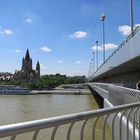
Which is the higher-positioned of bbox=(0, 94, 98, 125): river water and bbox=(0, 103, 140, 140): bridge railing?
bbox=(0, 103, 140, 140): bridge railing

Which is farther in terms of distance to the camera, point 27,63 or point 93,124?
point 27,63

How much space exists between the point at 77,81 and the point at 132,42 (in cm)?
17792

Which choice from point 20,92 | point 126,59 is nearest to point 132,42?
point 126,59

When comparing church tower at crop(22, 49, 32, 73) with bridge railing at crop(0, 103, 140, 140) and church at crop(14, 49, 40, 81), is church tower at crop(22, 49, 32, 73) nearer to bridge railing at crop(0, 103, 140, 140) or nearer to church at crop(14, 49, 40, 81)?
church at crop(14, 49, 40, 81)

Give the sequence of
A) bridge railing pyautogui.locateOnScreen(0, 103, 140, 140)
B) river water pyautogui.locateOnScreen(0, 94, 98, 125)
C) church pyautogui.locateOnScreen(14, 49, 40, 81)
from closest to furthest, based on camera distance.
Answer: bridge railing pyautogui.locateOnScreen(0, 103, 140, 140), river water pyautogui.locateOnScreen(0, 94, 98, 125), church pyautogui.locateOnScreen(14, 49, 40, 81)

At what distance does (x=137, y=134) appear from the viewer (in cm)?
504

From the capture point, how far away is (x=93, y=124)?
3566mm

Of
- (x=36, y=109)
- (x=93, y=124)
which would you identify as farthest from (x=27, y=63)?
(x=93, y=124)

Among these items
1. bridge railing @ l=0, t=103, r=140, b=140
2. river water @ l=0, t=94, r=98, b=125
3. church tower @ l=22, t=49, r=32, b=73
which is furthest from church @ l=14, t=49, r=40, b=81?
bridge railing @ l=0, t=103, r=140, b=140

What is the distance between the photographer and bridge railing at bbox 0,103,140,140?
8.13 feet

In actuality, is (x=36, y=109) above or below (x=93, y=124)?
below

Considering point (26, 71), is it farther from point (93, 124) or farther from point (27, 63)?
point (93, 124)

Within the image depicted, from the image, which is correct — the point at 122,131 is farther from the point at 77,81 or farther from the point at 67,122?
the point at 77,81

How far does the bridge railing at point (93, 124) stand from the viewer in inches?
97.6
